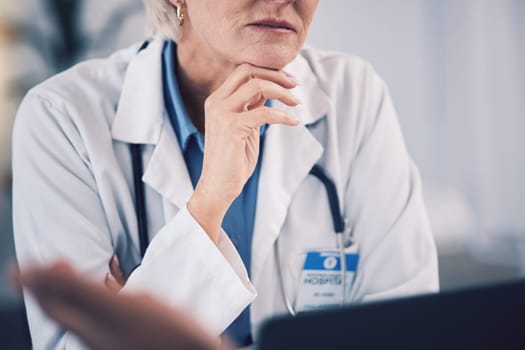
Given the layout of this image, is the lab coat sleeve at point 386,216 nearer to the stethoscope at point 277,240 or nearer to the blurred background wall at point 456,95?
the stethoscope at point 277,240

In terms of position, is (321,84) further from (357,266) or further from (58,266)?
(58,266)

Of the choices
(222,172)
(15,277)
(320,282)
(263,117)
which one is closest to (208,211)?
(222,172)

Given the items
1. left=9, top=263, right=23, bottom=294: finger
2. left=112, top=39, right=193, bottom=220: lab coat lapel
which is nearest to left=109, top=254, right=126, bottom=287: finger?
left=112, top=39, right=193, bottom=220: lab coat lapel

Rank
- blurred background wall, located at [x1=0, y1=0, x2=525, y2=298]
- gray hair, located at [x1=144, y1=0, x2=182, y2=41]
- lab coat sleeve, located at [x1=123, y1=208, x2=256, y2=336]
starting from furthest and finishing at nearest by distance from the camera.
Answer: blurred background wall, located at [x1=0, y1=0, x2=525, y2=298] < gray hair, located at [x1=144, y1=0, x2=182, y2=41] < lab coat sleeve, located at [x1=123, y1=208, x2=256, y2=336]

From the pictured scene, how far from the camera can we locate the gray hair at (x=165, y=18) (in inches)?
41.1

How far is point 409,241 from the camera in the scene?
1027 millimetres

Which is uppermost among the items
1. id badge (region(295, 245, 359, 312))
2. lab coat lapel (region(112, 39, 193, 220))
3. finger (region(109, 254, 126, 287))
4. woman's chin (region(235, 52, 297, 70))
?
woman's chin (region(235, 52, 297, 70))

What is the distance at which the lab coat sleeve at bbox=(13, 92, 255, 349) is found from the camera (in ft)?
2.62

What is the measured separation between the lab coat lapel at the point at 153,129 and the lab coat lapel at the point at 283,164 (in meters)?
0.14

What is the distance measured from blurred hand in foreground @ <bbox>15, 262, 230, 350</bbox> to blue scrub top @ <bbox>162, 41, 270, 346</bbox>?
25.8 inches

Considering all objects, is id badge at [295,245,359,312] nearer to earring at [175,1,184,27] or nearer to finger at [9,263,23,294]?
earring at [175,1,184,27]

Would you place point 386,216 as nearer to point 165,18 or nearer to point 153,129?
point 153,129

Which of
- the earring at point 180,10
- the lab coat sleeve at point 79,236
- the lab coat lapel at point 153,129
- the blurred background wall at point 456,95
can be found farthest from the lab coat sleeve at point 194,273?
the blurred background wall at point 456,95

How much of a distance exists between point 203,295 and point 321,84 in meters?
0.52
